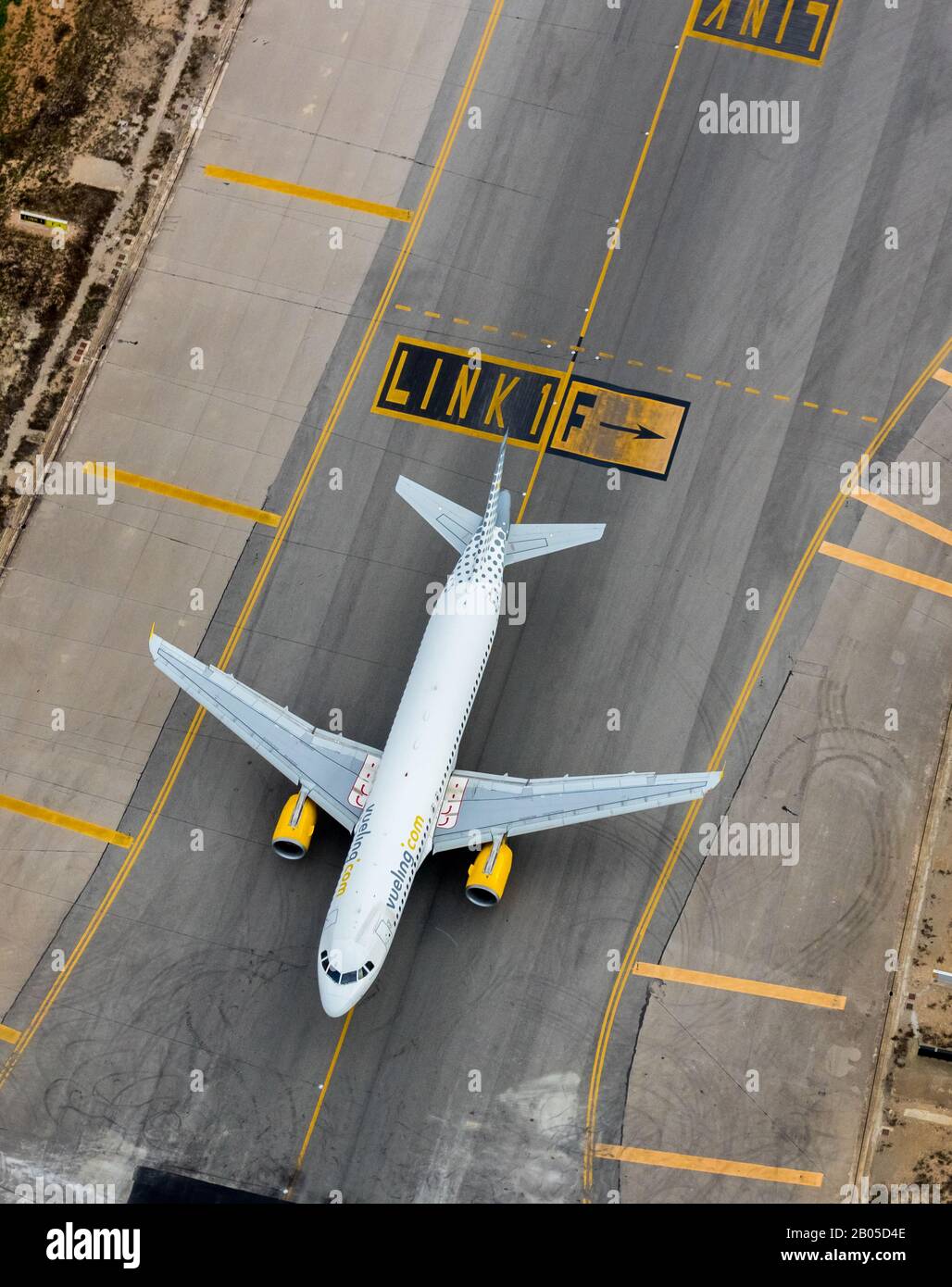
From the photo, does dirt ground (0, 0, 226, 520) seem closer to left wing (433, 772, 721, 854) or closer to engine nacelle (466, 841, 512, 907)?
left wing (433, 772, 721, 854)

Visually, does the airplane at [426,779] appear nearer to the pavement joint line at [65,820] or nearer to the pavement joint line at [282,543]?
the pavement joint line at [282,543]

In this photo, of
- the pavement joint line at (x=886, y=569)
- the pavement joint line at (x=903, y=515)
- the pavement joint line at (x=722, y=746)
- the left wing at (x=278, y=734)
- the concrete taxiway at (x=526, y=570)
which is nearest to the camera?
the concrete taxiway at (x=526, y=570)

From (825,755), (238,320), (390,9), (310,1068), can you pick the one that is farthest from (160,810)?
(390,9)

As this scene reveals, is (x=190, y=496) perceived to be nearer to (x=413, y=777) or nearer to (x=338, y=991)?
(x=413, y=777)

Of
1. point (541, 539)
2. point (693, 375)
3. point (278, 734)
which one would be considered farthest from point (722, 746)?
point (278, 734)

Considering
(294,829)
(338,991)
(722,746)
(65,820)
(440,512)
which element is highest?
(440,512)

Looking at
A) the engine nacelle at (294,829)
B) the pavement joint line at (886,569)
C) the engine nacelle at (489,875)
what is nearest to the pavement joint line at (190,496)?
the engine nacelle at (294,829)
